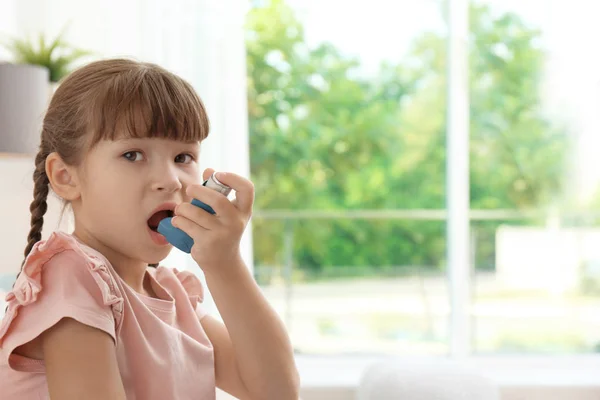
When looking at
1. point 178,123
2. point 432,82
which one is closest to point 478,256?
point 432,82

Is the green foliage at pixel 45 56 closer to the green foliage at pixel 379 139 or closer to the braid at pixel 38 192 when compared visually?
the braid at pixel 38 192

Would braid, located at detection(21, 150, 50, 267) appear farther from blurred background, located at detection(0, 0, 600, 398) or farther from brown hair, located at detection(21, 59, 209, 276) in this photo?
blurred background, located at detection(0, 0, 600, 398)

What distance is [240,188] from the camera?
85cm

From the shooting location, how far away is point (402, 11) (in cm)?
415

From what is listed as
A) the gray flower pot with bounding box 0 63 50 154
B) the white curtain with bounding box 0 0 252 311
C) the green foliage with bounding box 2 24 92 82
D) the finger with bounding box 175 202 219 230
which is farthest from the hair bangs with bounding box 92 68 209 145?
the white curtain with bounding box 0 0 252 311

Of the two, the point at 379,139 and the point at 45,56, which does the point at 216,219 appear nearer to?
the point at 45,56

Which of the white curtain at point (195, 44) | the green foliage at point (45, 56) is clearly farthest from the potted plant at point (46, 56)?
the white curtain at point (195, 44)

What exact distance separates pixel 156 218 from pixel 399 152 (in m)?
3.82

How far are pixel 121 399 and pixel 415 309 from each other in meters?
4.15

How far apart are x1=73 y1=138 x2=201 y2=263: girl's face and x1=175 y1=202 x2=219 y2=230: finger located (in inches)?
2.2

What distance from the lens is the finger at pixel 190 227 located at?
0.83 meters

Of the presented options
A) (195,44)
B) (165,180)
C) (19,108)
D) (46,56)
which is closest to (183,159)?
(165,180)

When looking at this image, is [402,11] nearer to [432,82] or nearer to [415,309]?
[432,82]

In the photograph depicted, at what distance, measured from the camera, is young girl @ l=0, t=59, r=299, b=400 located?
0.78m
